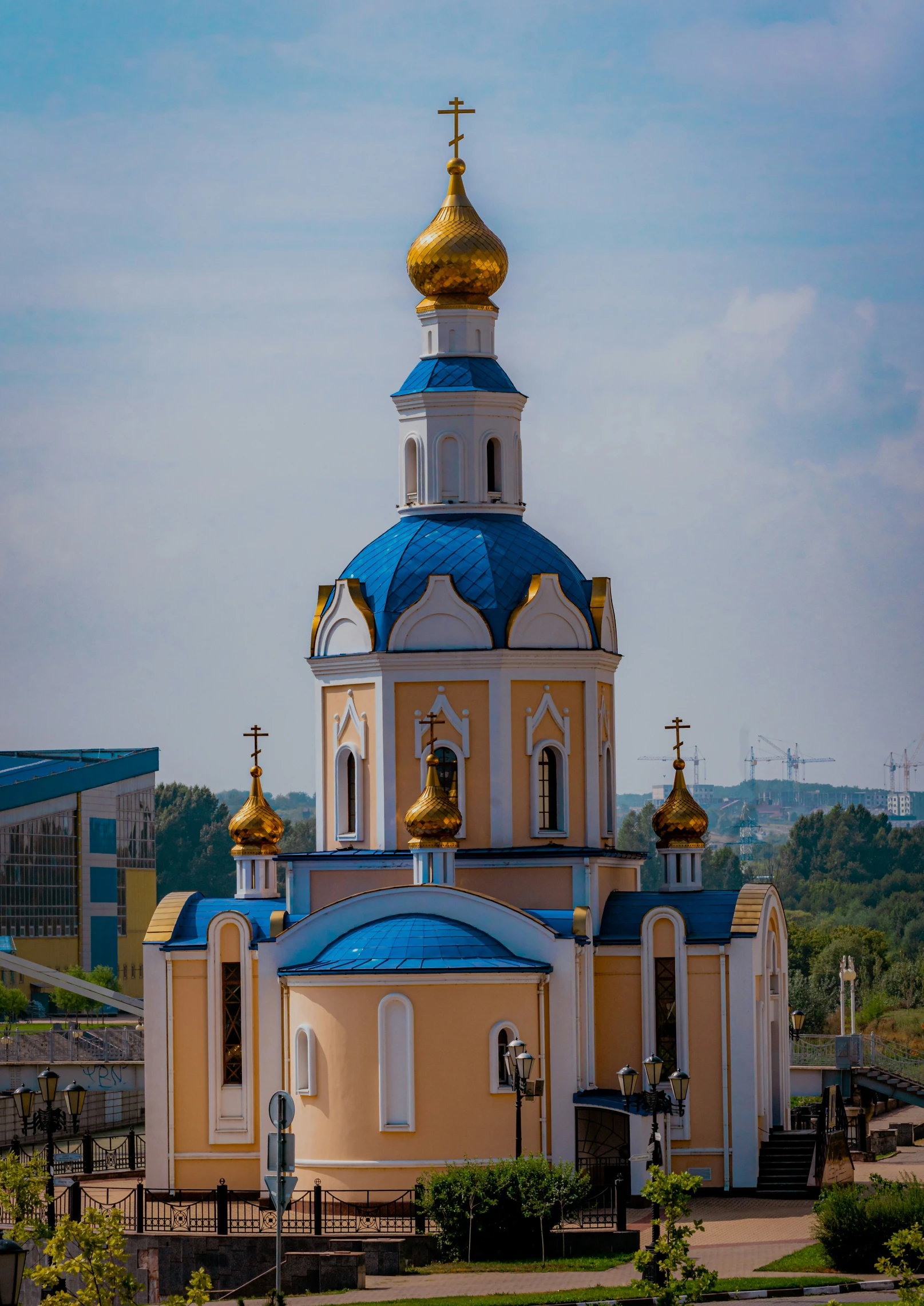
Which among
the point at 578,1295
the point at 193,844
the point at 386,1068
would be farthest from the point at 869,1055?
the point at 193,844

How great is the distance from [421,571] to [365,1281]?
10035 millimetres

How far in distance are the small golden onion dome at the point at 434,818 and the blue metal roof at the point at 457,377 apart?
5.78 m

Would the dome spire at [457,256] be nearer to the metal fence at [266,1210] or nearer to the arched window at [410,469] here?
the arched window at [410,469]

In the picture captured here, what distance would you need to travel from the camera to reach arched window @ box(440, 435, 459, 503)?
30922mm

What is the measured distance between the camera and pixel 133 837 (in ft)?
259

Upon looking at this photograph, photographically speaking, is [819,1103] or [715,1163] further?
[819,1103]

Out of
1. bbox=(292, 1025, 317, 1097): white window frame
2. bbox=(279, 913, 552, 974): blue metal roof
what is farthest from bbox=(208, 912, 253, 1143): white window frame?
bbox=(292, 1025, 317, 1097): white window frame

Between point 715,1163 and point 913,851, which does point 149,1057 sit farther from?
point 913,851

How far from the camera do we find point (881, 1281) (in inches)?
843

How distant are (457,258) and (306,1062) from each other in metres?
11.1

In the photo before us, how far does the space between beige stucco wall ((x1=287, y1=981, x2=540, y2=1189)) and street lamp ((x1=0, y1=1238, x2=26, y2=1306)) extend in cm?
1337

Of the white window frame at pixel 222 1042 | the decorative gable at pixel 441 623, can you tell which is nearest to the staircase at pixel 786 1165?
the white window frame at pixel 222 1042

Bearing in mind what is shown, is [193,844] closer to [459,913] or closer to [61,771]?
[61,771]

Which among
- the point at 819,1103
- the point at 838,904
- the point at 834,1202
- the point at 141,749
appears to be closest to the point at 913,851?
the point at 838,904
